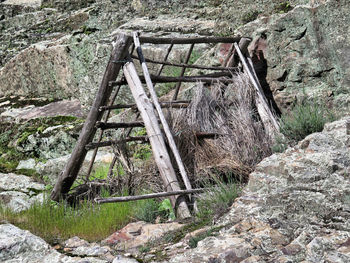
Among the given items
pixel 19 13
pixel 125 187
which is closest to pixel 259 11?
pixel 125 187

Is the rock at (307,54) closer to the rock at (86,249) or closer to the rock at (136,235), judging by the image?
the rock at (136,235)

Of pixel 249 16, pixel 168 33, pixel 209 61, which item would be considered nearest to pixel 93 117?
pixel 209 61

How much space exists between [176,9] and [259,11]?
123 inches

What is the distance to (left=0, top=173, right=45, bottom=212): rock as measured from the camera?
20.1ft

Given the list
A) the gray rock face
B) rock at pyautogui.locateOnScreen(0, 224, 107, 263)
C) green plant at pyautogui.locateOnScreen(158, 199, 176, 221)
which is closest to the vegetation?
the gray rock face

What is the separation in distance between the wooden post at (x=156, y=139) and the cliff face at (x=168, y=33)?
87.2 inches

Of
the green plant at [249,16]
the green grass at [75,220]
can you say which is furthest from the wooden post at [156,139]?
the green plant at [249,16]

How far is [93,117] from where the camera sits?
551 centimetres

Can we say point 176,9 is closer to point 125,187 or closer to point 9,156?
point 9,156

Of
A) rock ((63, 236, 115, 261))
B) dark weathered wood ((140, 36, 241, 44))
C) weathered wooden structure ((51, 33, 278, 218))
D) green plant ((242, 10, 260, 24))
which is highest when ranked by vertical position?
green plant ((242, 10, 260, 24))

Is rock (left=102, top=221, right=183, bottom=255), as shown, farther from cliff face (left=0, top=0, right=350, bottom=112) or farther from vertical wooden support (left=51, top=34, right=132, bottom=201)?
cliff face (left=0, top=0, right=350, bottom=112)

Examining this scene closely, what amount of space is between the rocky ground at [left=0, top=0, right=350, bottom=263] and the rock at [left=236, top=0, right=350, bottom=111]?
14 mm

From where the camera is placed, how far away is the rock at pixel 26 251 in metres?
3.40

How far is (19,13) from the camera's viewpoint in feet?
50.1
